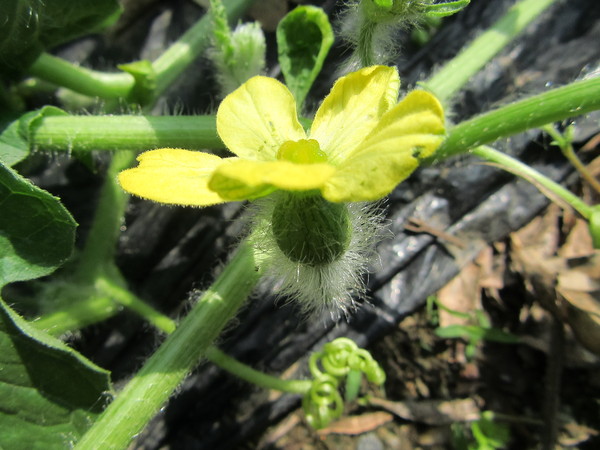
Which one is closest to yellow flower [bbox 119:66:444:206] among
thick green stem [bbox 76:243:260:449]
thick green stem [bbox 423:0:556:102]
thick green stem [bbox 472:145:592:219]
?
thick green stem [bbox 76:243:260:449]

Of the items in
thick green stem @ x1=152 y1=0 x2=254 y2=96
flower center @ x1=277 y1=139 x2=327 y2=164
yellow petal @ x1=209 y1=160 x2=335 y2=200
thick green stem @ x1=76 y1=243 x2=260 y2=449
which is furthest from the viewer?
thick green stem @ x1=152 y1=0 x2=254 y2=96

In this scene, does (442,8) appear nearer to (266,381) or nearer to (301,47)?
(301,47)

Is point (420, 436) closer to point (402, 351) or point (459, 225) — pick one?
point (402, 351)

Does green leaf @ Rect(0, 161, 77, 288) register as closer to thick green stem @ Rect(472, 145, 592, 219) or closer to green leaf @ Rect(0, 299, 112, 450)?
green leaf @ Rect(0, 299, 112, 450)

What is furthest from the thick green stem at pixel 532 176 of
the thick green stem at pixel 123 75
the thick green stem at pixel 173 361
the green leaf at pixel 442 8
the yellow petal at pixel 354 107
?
the thick green stem at pixel 123 75

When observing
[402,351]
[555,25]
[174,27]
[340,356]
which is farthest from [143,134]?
[555,25]

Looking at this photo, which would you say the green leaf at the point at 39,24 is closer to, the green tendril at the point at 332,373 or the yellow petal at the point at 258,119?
the yellow petal at the point at 258,119
